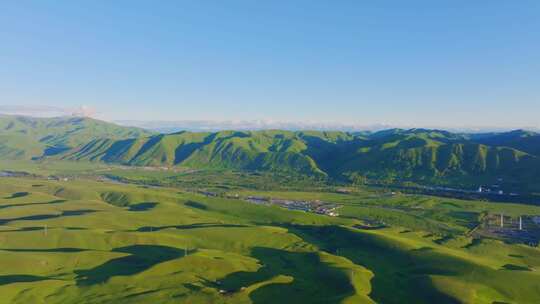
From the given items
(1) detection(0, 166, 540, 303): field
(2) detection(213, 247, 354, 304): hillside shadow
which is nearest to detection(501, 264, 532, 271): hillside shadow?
(1) detection(0, 166, 540, 303): field

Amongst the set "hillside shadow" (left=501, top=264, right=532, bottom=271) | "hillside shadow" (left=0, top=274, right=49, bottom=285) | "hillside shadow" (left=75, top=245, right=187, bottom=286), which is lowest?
"hillside shadow" (left=0, top=274, right=49, bottom=285)

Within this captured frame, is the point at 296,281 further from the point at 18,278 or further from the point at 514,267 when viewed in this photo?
the point at 18,278

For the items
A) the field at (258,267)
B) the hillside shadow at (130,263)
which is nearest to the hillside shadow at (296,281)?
the field at (258,267)

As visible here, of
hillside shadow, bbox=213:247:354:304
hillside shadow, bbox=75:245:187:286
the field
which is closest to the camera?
hillside shadow, bbox=213:247:354:304

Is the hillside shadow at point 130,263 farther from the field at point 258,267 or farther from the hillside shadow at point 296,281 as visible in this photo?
the hillside shadow at point 296,281

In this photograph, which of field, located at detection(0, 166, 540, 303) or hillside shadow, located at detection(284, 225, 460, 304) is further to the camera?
hillside shadow, located at detection(284, 225, 460, 304)

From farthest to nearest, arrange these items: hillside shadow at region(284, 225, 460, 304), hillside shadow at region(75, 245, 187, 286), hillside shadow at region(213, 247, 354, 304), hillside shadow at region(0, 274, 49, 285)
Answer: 1. hillside shadow at region(75, 245, 187, 286)
2. hillside shadow at region(0, 274, 49, 285)
3. hillside shadow at region(284, 225, 460, 304)
4. hillside shadow at region(213, 247, 354, 304)

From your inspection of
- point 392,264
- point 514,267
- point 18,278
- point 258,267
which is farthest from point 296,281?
point 18,278

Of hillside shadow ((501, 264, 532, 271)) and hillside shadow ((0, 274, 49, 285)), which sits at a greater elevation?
hillside shadow ((501, 264, 532, 271))

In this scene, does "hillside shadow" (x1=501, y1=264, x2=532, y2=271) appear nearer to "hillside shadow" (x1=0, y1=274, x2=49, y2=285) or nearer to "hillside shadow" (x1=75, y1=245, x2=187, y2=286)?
"hillside shadow" (x1=75, y1=245, x2=187, y2=286)
